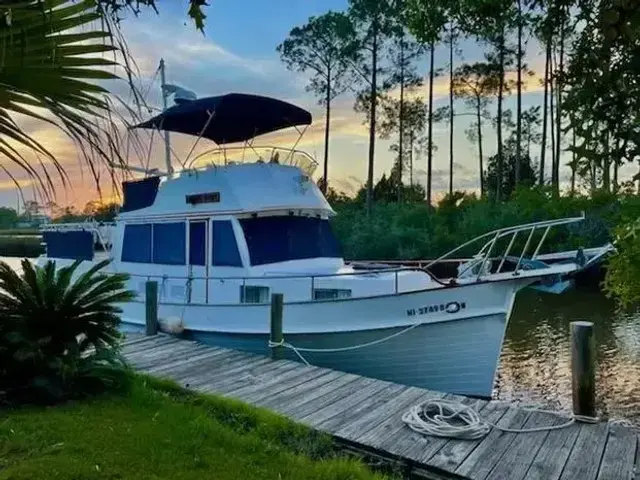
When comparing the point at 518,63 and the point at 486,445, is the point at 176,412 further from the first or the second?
the point at 518,63

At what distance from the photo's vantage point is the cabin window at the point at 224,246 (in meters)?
9.04

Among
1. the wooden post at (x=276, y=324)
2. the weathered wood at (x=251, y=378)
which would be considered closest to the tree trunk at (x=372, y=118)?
the wooden post at (x=276, y=324)

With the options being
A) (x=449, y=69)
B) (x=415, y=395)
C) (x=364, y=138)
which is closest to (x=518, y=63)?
(x=449, y=69)

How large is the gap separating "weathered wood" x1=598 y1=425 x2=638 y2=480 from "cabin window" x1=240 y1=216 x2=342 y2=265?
17.7ft

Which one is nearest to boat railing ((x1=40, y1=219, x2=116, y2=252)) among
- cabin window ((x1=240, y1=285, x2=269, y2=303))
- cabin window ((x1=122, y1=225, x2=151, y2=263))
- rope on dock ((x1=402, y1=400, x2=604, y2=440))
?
cabin window ((x1=122, y1=225, x2=151, y2=263))

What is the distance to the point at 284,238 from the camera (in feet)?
30.5

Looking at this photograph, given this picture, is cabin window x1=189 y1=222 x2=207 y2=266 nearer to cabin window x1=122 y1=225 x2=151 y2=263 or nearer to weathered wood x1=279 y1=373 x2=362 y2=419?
cabin window x1=122 y1=225 x2=151 y2=263

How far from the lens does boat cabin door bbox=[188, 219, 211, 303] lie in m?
9.34

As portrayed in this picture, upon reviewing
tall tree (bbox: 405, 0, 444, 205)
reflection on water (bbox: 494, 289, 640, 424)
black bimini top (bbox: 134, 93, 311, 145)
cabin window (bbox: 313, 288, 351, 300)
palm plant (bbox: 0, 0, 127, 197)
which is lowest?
reflection on water (bbox: 494, 289, 640, 424)

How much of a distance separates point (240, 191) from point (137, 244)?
2618 millimetres

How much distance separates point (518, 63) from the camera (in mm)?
28734

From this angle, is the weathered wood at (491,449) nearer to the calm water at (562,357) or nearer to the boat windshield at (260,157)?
the calm water at (562,357)

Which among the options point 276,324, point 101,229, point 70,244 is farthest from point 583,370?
point 70,244

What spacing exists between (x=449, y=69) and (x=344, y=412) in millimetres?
29275
